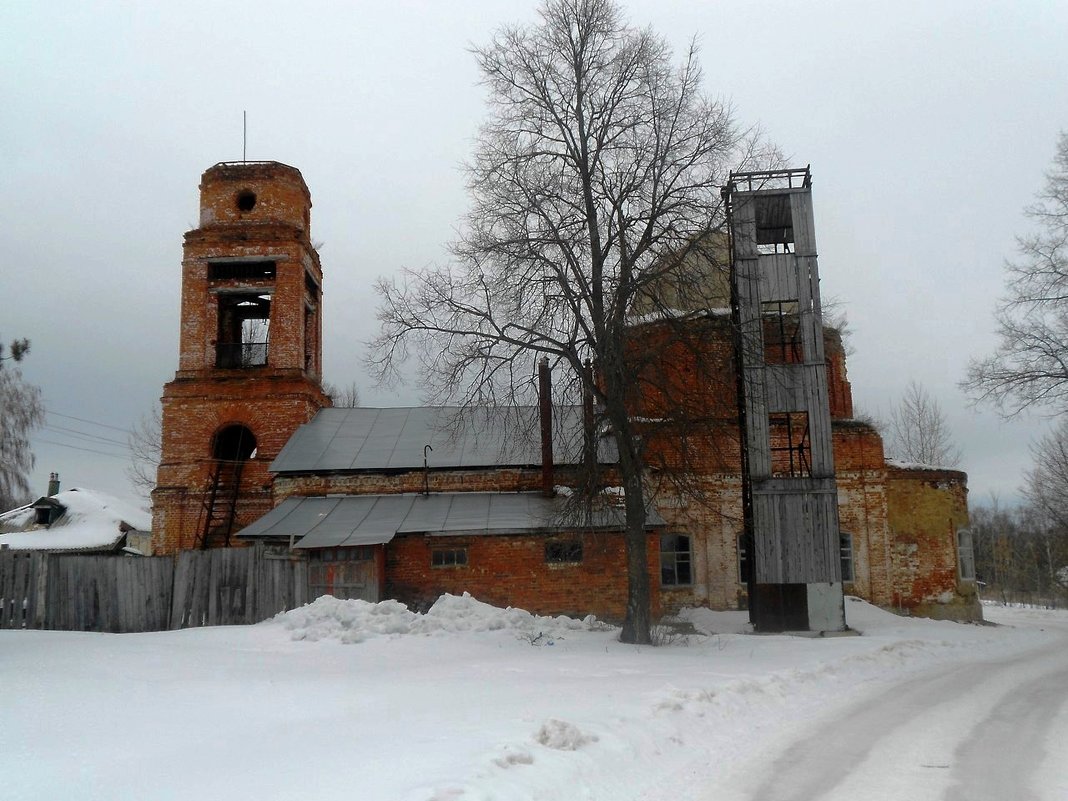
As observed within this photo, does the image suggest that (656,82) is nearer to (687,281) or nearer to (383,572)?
(687,281)

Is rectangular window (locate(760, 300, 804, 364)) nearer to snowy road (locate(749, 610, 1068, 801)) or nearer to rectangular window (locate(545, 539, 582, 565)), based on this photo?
rectangular window (locate(545, 539, 582, 565))

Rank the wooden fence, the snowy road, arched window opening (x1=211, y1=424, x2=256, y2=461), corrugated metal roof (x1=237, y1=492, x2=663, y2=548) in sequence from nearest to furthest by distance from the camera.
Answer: the snowy road
the wooden fence
corrugated metal roof (x1=237, y1=492, x2=663, y2=548)
arched window opening (x1=211, y1=424, x2=256, y2=461)

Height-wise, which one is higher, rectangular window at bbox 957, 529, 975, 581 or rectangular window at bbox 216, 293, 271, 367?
rectangular window at bbox 216, 293, 271, 367

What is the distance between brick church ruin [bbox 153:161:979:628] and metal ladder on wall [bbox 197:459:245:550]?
0.26 ft

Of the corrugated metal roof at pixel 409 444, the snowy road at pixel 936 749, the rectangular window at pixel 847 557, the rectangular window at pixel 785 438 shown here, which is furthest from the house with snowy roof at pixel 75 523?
the snowy road at pixel 936 749

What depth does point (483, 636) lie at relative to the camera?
49.6 feet

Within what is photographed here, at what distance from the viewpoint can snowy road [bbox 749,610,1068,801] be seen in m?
7.14

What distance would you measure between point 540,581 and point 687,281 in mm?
8250

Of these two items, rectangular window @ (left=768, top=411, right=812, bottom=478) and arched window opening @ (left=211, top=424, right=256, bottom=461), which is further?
arched window opening @ (left=211, top=424, right=256, bottom=461)

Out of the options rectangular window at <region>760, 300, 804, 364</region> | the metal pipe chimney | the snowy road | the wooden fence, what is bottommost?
the snowy road

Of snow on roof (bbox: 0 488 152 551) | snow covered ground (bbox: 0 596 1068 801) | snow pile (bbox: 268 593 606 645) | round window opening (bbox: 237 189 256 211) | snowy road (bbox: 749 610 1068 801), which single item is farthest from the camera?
snow on roof (bbox: 0 488 152 551)

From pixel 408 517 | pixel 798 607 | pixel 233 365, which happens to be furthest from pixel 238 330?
pixel 798 607

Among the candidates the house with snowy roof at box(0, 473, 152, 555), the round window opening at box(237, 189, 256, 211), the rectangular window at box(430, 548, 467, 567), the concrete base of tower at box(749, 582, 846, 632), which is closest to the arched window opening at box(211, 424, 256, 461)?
the round window opening at box(237, 189, 256, 211)

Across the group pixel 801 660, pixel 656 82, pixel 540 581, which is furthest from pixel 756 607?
pixel 656 82
